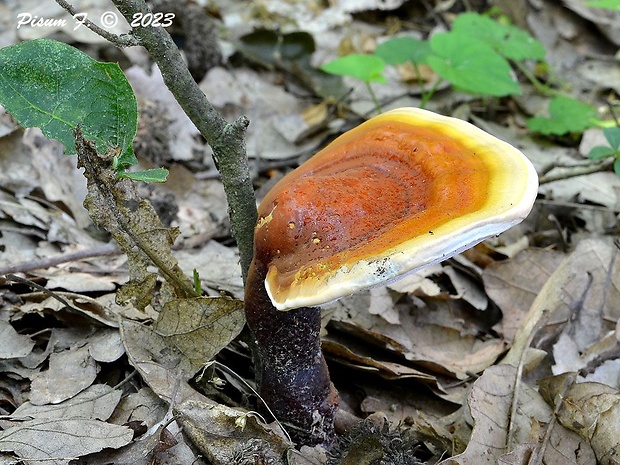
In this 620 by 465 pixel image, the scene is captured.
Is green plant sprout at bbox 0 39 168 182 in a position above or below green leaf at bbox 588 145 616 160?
above

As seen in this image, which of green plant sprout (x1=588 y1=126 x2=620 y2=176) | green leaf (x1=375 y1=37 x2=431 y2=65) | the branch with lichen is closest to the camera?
the branch with lichen

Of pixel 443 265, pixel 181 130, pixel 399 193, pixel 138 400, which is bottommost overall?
pixel 443 265

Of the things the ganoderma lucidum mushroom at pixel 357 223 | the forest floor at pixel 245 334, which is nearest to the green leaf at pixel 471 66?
the forest floor at pixel 245 334

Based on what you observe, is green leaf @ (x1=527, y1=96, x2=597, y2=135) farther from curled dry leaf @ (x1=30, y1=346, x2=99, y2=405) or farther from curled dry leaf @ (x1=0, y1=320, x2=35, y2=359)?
curled dry leaf @ (x1=0, y1=320, x2=35, y2=359)

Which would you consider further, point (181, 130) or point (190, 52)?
point (190, 52)

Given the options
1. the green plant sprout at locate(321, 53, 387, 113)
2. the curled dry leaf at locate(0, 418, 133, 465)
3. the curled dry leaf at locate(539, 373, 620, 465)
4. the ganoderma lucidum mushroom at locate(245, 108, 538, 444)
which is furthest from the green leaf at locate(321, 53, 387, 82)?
the curled dry leaf at locate(0, 418, 133, 465)

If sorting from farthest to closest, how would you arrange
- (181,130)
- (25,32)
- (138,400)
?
1. (25,32)
2. (181,130)
3. (138,400)

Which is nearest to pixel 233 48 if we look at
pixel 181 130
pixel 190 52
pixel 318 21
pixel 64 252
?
pixel 190 52

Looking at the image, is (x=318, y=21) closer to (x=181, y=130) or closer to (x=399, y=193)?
(x=181, y=130)

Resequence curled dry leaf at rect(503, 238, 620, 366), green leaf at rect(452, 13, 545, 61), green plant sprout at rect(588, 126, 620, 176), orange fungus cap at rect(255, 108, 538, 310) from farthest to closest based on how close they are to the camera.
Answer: green leaf at rect(452, 13, 545, 61)
green plant sprout at rect(588, 126, 620, 176)
curled dry leaf at rect(503, 238, 620, 366)
orange fungus cap at rect(255, 108, 538, 310)
